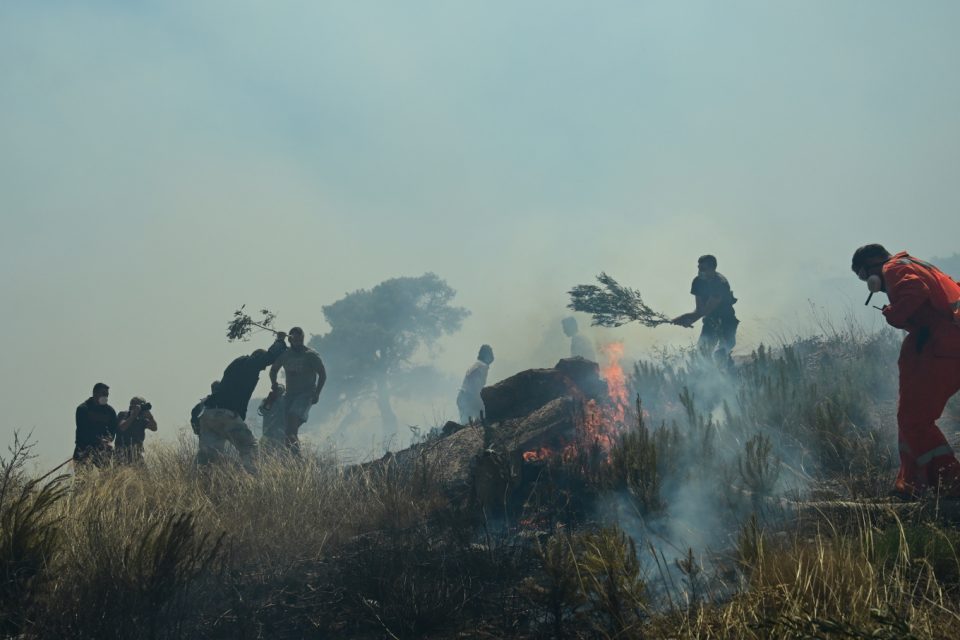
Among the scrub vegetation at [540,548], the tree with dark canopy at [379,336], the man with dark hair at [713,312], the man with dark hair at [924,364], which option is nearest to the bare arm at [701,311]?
the man with dark hair at [713,312]

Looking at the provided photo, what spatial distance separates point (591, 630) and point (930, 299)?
310 centimetres

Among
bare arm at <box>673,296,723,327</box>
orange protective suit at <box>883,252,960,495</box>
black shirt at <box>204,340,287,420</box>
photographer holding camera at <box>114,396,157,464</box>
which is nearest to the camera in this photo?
orange protective suit at <box>883,252,960,495</box>

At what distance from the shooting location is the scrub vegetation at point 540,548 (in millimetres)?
3349

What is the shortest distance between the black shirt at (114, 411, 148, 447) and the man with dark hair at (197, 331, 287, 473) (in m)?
→ 1.28

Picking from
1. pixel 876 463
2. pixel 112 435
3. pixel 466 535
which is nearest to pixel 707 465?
pixel 876 463

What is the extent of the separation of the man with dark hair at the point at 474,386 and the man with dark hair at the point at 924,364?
918cm

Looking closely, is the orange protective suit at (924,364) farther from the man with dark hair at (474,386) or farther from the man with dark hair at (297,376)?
the man with dark hair at (474,386)

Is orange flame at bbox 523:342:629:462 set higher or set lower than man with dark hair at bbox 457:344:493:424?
lower

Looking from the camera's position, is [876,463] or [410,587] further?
[876,463]

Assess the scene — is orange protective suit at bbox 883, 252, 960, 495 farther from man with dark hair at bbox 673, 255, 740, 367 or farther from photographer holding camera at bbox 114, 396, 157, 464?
photographer holding camera at bbox 114, 396, 157, 464

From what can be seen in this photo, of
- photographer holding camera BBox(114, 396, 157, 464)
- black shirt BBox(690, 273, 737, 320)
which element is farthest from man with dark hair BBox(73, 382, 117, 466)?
black shirt BBox(690, 273, 737, 320)

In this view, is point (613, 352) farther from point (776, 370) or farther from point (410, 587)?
point (410, 587)

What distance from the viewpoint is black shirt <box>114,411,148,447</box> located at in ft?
32.3

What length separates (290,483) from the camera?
683 cm
